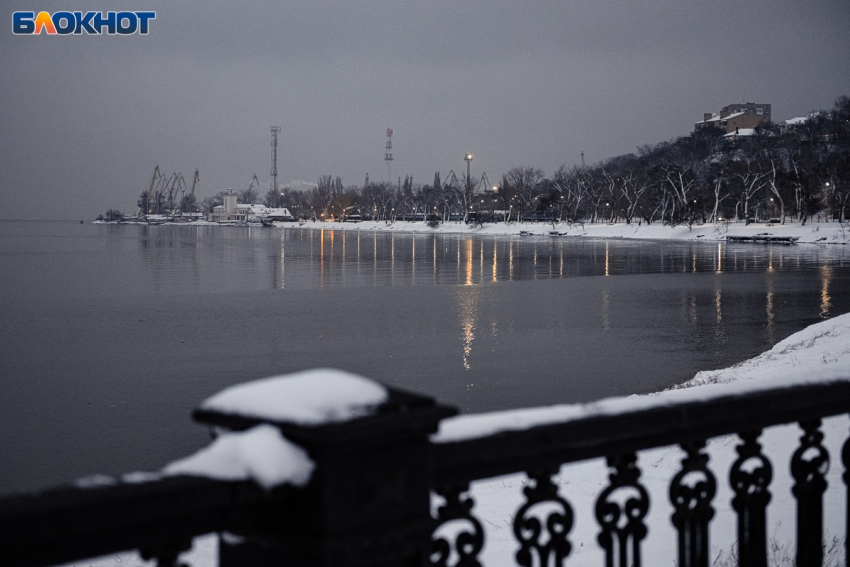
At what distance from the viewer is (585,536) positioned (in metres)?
7.81

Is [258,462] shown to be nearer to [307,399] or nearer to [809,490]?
[307,399]

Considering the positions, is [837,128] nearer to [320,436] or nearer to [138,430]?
[138,430]

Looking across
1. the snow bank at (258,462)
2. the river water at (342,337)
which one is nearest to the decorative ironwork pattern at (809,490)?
the snow bank at (258,462)

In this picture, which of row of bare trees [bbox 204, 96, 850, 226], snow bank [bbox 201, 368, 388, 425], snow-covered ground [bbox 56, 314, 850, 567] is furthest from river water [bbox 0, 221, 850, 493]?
row of bare trees [bbox 204, 96, 850, 226]

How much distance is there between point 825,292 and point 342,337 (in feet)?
66.5

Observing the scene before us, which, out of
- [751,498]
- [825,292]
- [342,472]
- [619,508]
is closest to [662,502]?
[751,498]

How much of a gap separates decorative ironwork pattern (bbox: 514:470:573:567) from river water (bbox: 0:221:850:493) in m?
9.31

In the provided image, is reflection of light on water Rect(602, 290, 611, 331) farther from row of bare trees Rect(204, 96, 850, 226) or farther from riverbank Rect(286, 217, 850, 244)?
row of bare trees Rect(204, 96, 850, 226)

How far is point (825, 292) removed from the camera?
107ft

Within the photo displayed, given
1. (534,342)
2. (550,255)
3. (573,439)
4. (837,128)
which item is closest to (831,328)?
(534,342)

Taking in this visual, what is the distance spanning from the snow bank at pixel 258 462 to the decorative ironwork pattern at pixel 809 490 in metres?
2.23

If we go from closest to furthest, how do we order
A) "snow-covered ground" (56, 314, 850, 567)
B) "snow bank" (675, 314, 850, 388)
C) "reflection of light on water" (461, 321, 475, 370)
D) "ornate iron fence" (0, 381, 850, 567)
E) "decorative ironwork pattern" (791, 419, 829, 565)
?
"ornate iron fence" (0, 381, 850, 567)
"decorative ironwork pattern" (791, 419, 829, 565)
"snow-covered ground" (56, 314, 850, 567)
"snow bank" (675, 314, 850, 388)
"reflection of light on water" (461, 321, 475, 370)

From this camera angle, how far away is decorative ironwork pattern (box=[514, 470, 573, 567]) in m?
2.71

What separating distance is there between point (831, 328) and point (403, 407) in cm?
1960
